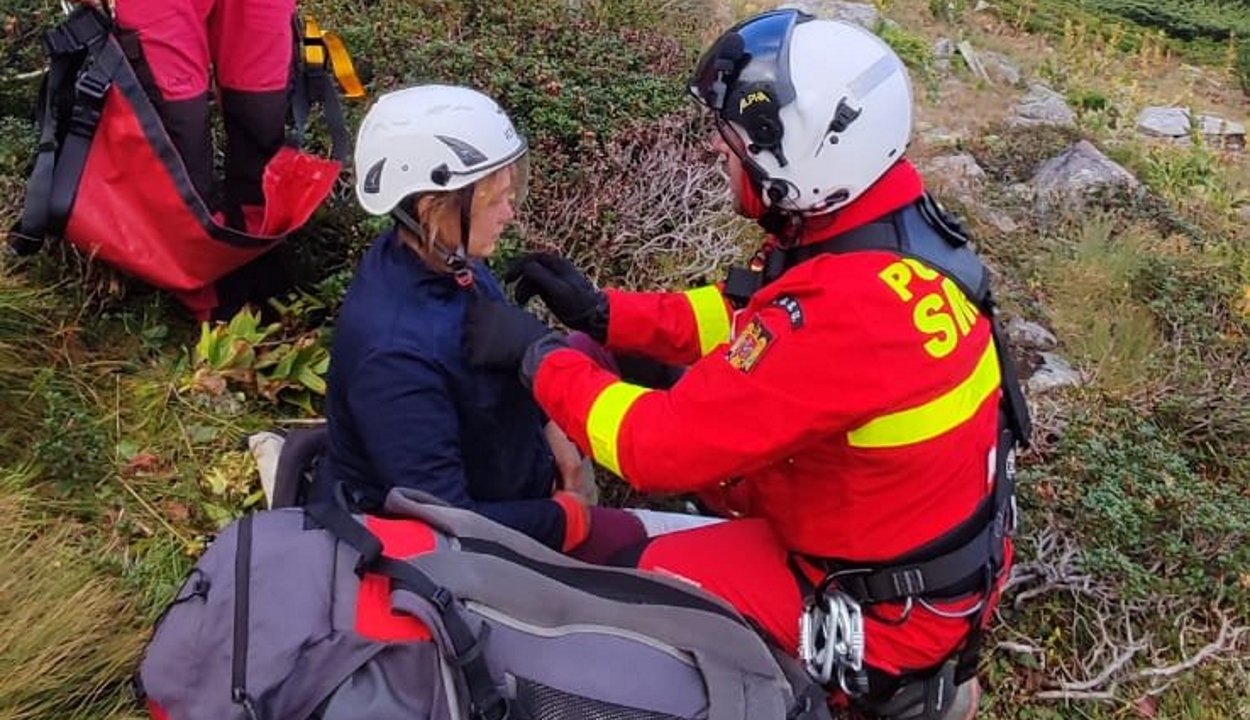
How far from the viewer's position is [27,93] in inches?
200

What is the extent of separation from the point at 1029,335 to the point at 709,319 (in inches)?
101

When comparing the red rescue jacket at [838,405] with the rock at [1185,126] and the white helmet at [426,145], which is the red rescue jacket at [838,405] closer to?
the white helmet at [426,145]

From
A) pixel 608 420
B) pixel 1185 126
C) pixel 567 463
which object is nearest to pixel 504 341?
pixel 608 420

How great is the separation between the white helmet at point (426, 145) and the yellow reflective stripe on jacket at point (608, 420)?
0.66 meters

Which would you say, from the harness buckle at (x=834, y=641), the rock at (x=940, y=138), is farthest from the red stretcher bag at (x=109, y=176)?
the rock at (x=940, y=138)

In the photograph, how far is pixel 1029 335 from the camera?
5598 mm

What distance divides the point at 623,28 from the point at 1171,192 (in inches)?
162

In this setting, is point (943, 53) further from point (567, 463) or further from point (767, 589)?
point (767, 589)

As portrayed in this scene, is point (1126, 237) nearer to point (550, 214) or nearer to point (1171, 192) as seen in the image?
point (1171, 192)

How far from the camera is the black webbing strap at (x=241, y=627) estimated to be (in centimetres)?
235

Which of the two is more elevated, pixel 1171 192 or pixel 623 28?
pixel 623 28

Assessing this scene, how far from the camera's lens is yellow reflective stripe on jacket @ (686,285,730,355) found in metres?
3.61

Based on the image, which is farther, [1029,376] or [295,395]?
[1029,376]

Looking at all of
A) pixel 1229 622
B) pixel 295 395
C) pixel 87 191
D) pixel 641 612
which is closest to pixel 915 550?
pixel 641 612
